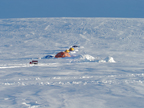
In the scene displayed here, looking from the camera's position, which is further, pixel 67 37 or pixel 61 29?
pixel 61 29

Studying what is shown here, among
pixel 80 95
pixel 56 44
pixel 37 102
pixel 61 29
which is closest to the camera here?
pixel 37 102

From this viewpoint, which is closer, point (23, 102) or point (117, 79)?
point (23, 102)

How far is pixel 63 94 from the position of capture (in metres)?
6.69

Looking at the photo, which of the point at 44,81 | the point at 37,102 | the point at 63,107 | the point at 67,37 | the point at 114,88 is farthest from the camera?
the point at 67,37

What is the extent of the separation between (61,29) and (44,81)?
26.6 m

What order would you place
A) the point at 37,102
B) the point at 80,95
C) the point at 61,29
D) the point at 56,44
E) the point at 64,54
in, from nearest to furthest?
the point at 37,102, the point at 80,95, the point at 64,54, the point at 56,44, the point at 61,29

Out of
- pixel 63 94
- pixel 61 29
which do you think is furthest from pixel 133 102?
pixel 61 29

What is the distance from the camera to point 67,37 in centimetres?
3053

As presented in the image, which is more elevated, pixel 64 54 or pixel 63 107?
pixel 64 54

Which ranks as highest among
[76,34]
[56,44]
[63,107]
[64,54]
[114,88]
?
[76,34]

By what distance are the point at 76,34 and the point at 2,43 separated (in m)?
9.48

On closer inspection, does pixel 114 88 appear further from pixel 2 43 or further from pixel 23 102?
pixel 2 43

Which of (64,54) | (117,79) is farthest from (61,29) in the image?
(117,79)

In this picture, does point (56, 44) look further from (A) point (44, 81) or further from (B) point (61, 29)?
(A) point (44, 81)
